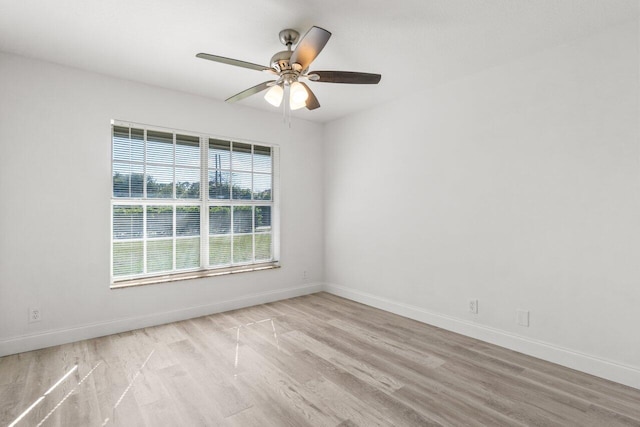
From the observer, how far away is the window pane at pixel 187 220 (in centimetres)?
383

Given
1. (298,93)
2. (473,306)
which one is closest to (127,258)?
(298,93)

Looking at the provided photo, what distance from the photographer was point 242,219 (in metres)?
4.35

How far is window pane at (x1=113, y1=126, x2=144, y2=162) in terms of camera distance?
134 inches

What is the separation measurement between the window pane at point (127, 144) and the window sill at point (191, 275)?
130 centimetres

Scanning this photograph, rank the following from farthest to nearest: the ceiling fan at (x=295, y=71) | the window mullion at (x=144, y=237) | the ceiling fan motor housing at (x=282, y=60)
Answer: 1. the window mullion at (x=144, y=237)
2. the ceiling fan motor housing at (x=282, y=60)
3. the ceiling fan at (x=295, y=71)

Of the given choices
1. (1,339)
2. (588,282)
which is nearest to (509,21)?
(588,282)

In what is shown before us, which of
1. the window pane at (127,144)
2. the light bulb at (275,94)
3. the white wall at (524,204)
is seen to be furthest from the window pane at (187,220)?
the white wall at (524,204)

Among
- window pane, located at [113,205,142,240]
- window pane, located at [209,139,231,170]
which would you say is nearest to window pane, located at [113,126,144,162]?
window pane, located at [113,205,142,240]

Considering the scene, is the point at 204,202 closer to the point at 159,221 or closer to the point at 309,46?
the point at 159,221

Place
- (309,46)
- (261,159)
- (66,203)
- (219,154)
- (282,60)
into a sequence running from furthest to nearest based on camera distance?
(261,159) → (219,154) → (66,203) → (282,60) → (309,46)

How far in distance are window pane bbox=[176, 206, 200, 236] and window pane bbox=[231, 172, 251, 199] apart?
542 mm

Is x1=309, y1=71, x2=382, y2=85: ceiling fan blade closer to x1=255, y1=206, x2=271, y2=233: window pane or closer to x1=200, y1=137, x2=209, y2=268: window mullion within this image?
x1=200, y1=137, x2=209, y2=268: window mullion

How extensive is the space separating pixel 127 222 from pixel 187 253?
74 centimetres

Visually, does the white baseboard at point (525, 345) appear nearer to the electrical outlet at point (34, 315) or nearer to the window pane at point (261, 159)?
the window pane at point (261, 159)
